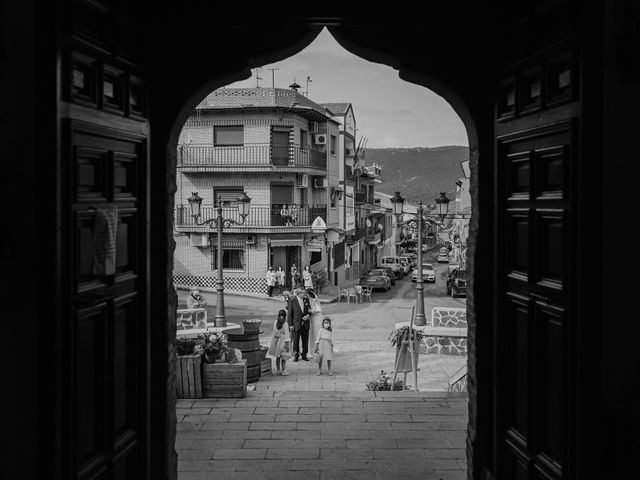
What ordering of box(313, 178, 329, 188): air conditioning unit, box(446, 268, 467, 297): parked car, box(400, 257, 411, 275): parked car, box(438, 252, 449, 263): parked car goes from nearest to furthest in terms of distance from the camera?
box(446, 268, 467, 297): parked car < box(313, 178, 329, 188): air conditioning unit < box(400, 257, 411, 275): parked car < box(438, 252, 449, 263): parked car

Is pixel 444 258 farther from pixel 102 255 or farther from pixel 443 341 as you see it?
pixel 102 255

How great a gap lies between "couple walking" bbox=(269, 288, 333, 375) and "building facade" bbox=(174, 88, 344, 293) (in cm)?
1554

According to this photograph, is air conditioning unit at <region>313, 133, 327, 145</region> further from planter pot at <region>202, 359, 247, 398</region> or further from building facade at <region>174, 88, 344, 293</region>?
planter pot at <region>202, 359, 247, 398</region>

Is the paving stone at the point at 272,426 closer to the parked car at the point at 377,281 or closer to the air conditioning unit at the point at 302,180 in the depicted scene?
the air conditioning unit at the point at 302,180

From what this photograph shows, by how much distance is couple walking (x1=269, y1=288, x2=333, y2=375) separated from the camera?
1183cm

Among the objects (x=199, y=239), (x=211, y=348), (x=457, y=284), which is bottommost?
(x=457, y=284)

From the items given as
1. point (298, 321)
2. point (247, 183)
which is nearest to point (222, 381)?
point (298, 321)

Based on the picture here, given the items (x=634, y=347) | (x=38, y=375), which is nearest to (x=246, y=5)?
(x=38, y=375)

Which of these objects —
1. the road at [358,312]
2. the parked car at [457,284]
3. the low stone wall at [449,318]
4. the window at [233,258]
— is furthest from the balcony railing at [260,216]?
the low stone wall at [449,318]

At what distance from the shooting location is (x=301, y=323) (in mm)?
13516

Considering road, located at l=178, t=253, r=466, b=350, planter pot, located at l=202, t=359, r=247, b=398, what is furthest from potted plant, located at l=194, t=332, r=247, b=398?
road, located at l=178, t=253, r=466, b=350

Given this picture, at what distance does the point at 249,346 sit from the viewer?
10359 millimetres

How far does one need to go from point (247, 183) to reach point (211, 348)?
22.1m

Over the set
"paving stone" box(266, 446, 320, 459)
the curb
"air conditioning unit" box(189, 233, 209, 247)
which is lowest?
the curb
